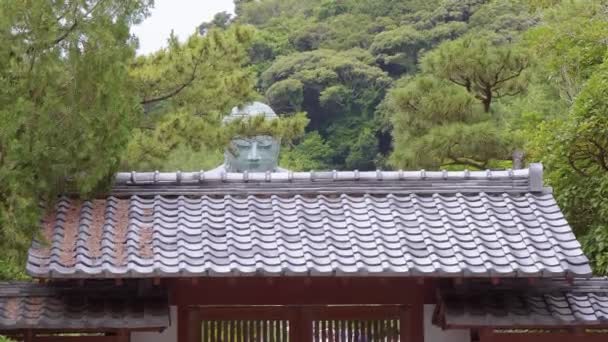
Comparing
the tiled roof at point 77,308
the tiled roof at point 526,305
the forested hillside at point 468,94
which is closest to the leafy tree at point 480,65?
the forested hillside at point 468,94

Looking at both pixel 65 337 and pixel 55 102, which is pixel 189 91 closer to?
pixel 55 102

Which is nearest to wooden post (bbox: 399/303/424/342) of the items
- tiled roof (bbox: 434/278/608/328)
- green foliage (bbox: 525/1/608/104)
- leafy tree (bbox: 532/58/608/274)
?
tiled roof (bbox: 434/278/608/328)

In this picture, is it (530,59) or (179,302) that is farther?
(530,59)

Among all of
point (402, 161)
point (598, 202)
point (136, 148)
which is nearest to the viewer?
point (598, 202)

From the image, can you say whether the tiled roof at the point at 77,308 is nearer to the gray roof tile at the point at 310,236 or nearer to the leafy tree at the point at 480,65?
the gray roof tile at the point at 310,236

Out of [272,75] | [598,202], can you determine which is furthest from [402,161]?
[272,75]

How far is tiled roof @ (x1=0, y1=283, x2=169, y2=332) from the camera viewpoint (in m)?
7.36

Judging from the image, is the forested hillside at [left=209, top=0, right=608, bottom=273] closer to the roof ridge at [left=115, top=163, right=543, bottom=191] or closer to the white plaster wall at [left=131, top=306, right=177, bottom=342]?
the roof ridge at [left=115, top=163, right=543, bottom=191]

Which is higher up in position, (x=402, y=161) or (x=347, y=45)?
(x=347, y=45)

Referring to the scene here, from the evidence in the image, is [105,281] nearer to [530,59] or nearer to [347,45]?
[530,59]

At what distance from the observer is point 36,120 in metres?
7.53

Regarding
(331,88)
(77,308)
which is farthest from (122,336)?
(331,88)

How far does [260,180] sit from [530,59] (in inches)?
441

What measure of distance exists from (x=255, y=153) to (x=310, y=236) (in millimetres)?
7299
